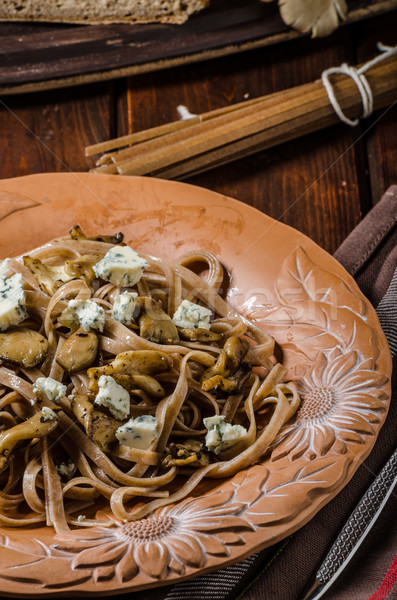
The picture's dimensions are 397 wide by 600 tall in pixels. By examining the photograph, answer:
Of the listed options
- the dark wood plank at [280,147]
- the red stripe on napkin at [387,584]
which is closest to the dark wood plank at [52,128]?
the dark wood plank at [280,147]

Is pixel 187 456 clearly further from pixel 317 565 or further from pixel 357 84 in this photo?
pixel 357 84

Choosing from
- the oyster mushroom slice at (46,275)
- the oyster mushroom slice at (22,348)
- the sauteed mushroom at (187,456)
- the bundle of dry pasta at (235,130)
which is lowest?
the sauteed mushroom at (187,456)

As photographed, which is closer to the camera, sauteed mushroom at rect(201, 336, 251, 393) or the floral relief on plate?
the floral relief on plate

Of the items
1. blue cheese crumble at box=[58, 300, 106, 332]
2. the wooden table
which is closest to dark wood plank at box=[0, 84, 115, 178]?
the wooden table

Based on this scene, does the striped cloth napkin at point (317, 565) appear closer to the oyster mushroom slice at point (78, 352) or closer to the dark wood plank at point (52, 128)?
the oyster mushroom slice at point (78, 352)

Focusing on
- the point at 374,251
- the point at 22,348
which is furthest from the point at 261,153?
the point at 22,348

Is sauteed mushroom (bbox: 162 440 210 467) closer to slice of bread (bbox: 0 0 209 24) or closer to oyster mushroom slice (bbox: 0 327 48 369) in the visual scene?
oyster mushroom slice (bbox: 0 327 48 369)
